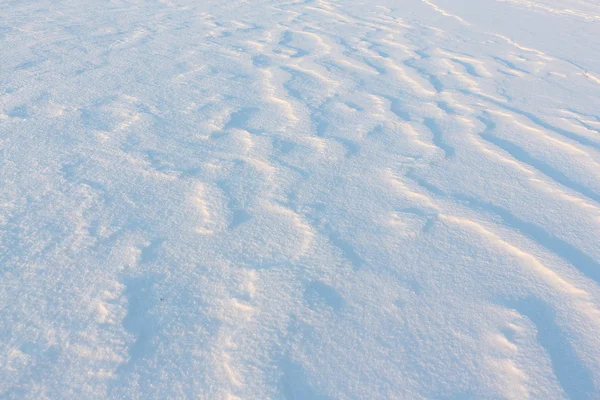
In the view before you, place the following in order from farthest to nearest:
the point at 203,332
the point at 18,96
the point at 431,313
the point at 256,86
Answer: the point at 256,86 < the point at 18,96 < the point at 431,313 < the point at 203,332

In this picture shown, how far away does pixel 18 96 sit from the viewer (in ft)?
7.51

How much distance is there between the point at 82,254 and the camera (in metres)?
1.38

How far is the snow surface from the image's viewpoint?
3.74 ft

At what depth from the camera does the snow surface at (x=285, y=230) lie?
44.9 inches

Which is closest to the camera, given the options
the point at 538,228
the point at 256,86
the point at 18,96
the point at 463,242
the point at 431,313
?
the point at 431,313

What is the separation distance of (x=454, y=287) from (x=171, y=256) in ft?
2.62

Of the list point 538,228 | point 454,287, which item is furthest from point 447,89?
point 454,287

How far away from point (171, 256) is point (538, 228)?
1.21 m

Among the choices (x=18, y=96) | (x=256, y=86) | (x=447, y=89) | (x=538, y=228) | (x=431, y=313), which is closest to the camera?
(x=431, y=313)

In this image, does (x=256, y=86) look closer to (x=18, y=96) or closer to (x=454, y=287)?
(x=18, y=96)

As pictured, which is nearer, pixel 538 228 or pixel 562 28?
pixel 538 228

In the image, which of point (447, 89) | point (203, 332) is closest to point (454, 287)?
point (203, 332)

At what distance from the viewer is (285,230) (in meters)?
1.56

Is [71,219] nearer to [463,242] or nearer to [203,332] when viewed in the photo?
[203,332]
